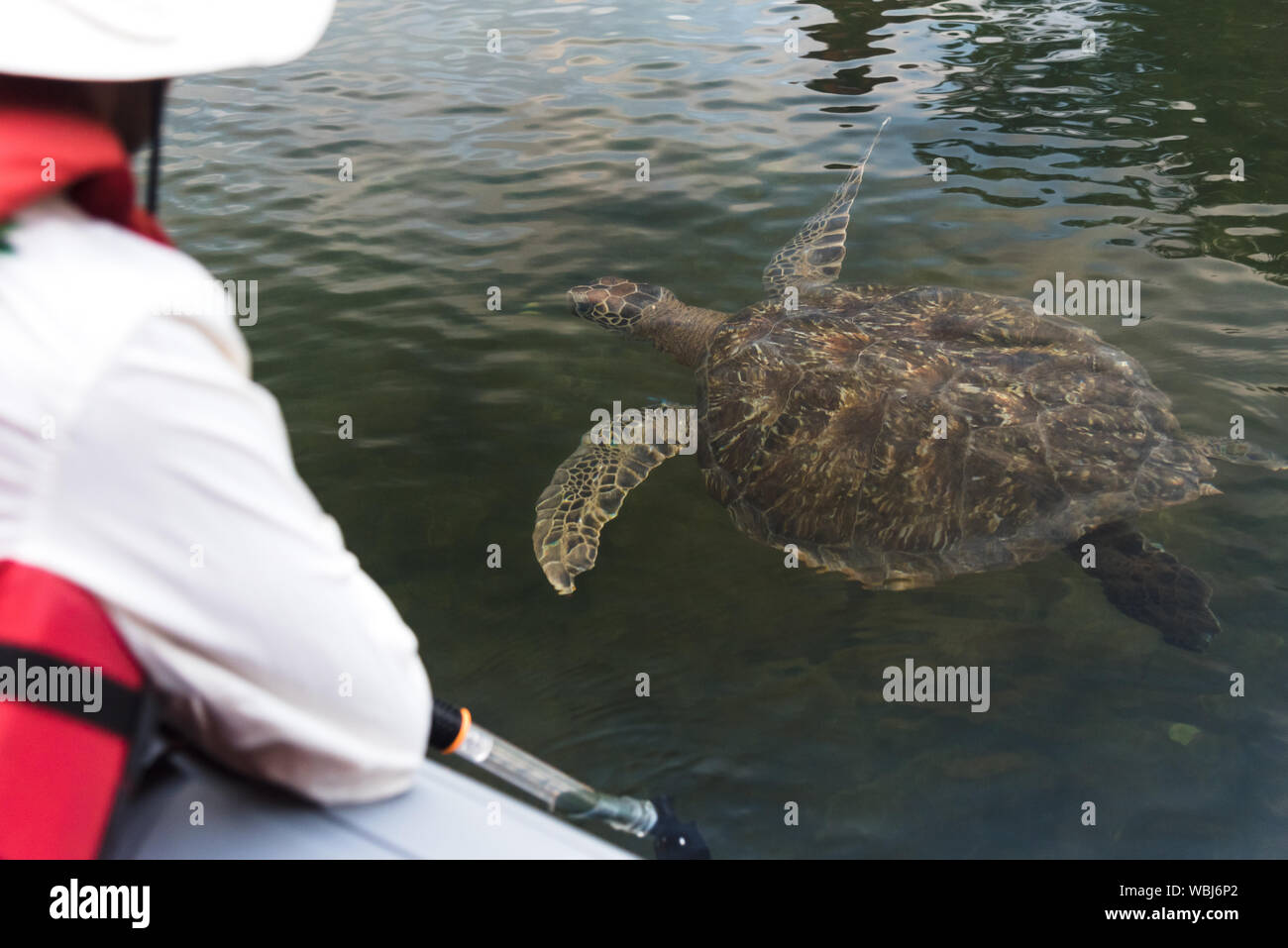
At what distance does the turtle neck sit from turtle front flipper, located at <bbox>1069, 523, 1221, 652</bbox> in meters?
3.29

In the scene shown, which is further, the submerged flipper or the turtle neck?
the submerged flipper

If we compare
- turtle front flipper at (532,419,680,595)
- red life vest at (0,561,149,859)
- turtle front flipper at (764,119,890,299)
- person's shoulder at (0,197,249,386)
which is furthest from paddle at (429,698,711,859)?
turtle front flipper at (764,119,890,299)

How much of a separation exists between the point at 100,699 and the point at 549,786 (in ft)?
3.34

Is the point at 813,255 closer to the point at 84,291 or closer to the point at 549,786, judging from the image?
the point at 549,786

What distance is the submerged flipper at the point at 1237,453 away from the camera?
10.8 feet

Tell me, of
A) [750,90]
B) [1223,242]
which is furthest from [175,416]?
[750,90]

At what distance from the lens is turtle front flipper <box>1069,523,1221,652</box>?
9.61ft

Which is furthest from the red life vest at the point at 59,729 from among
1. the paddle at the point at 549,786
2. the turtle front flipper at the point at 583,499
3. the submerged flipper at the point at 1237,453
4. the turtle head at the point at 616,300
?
the turtle head at the point at 616,300

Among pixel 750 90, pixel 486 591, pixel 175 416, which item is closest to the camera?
pixel 175 416
